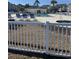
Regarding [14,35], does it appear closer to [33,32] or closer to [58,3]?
[33,32]

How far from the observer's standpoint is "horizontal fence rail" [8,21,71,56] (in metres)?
2.80

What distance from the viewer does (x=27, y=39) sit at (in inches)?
122

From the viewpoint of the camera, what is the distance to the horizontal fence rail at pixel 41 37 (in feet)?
9.18

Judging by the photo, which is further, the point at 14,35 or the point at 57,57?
the point at 14,35

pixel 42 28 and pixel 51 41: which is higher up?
pixel 42 28

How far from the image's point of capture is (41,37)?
9.95ft

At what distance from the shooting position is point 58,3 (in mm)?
1873
